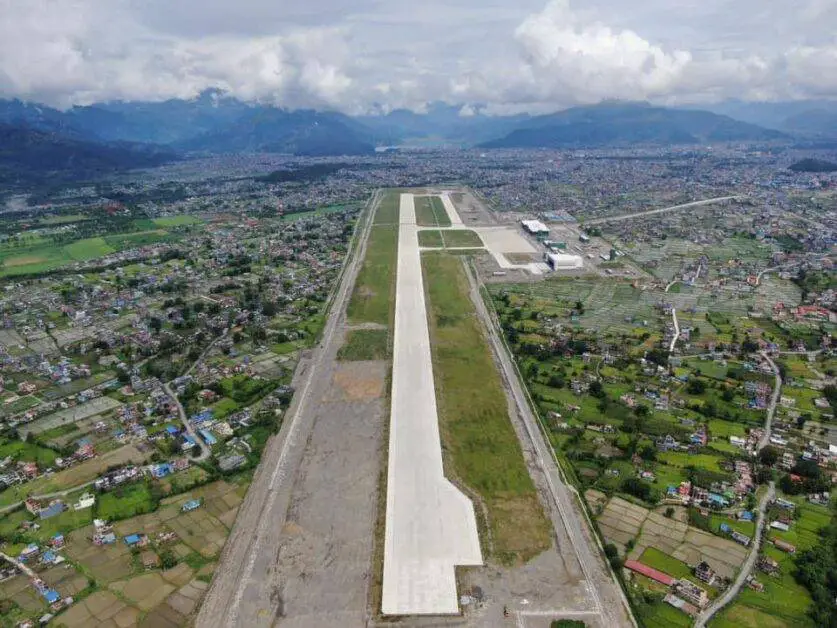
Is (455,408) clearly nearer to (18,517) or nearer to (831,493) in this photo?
(831,493)

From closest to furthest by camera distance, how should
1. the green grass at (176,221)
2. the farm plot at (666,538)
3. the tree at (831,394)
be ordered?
the farm plot at (666,538) → the tree at (831,394) → the green grass at (176,221)

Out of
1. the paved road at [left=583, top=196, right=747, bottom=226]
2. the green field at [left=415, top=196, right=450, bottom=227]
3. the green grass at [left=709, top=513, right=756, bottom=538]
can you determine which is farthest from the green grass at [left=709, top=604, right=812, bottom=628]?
the paved road at [left=583, top=196, right=747, bottom=226]

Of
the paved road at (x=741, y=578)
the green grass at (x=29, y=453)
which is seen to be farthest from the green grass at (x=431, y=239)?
the paved road at (x=741, y=578)

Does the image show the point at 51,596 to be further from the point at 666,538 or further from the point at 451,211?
the point at 451,211

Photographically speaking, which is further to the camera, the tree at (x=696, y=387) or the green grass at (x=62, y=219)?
the green grass at (x=62, y=219)

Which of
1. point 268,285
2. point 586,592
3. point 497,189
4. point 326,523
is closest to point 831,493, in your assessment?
point 586,592

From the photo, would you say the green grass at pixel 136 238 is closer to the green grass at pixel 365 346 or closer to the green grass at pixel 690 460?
the green grass at pixel 365 346

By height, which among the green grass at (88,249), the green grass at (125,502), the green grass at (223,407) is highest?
the green grass at (88,249)
